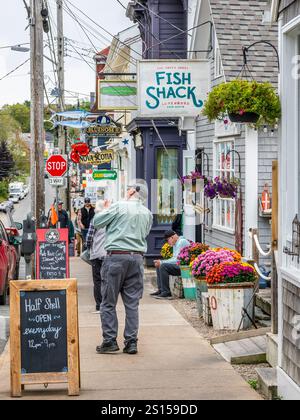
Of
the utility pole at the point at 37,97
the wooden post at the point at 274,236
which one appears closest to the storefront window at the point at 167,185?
the utility pole at the point at 37,97

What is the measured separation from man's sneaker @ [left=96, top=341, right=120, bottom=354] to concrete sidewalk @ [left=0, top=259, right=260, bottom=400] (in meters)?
0.10

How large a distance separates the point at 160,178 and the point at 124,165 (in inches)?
404

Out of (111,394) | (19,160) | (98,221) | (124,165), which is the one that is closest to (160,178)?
(124,165)

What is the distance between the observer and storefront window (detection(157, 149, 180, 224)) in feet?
76.0

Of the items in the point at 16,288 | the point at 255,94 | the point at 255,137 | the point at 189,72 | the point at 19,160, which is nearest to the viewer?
the point at 16,288

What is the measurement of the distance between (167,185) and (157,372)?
47.7 ft

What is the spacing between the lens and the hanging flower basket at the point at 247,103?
26.3 feet

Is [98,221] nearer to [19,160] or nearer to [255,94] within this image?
[255,94]

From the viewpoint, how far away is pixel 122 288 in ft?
32.6

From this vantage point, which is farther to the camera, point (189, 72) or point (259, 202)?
point (189, 72)

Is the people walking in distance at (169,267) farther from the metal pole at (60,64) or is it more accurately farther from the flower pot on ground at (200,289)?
the metal pole at (60,64)

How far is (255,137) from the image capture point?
1510cm

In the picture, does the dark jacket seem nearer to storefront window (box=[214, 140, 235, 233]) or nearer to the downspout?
storefront window (box=[214, 140, 235, 233])

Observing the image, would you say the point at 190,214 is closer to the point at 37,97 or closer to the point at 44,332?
the point at 37,97
